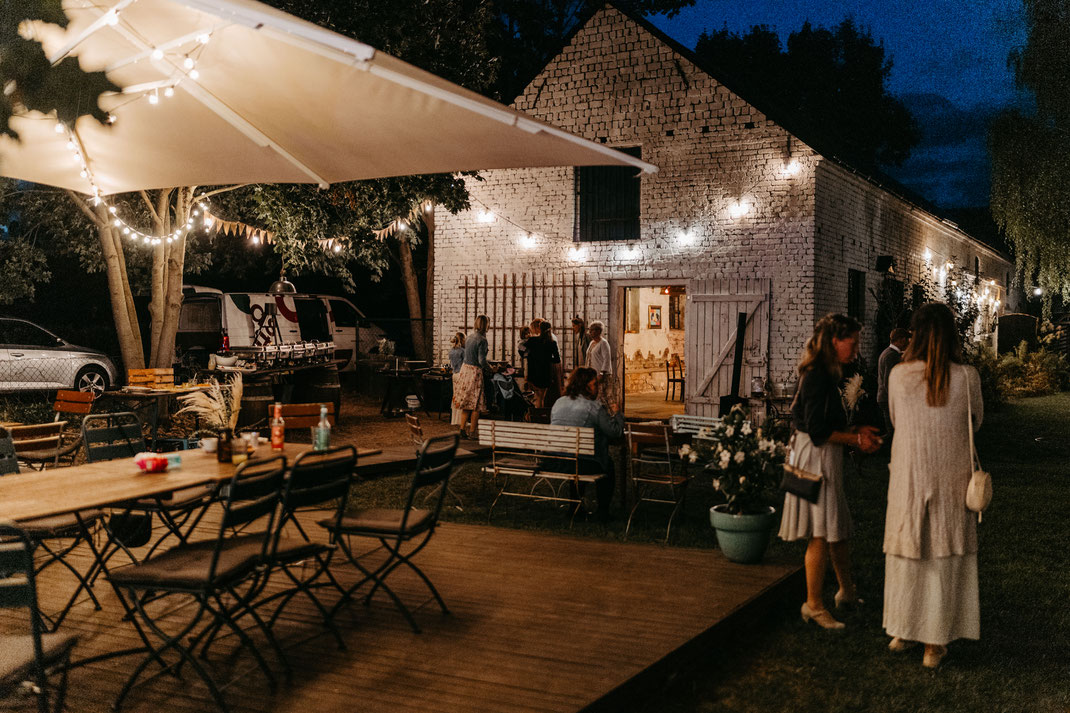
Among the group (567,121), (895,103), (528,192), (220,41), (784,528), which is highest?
(895,103)

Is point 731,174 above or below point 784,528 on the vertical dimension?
above

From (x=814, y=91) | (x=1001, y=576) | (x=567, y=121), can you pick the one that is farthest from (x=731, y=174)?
(x=814, y=91)

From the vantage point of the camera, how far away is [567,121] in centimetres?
1512

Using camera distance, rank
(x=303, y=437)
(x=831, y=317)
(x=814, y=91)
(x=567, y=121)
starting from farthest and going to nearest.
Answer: (x=814, y=91) → (x=567, y=121) → (x=303, y=437) → (x=831, y=317)

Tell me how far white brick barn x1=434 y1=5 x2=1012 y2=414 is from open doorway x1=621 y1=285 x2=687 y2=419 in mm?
4029

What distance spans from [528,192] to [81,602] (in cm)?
1115

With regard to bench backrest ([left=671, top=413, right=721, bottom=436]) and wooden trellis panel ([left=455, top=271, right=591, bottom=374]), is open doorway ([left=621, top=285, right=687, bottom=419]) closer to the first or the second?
wooden trellis panel ([left=455, top=271, right=591, bottom=374])

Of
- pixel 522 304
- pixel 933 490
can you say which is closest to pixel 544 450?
pixel 933 490

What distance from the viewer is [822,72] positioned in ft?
96.2

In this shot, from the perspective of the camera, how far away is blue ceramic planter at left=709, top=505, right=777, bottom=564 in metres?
5.90

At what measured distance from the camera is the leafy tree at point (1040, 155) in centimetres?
1273

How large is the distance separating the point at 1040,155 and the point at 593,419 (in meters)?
10.4

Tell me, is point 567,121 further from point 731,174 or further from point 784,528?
point 784,528

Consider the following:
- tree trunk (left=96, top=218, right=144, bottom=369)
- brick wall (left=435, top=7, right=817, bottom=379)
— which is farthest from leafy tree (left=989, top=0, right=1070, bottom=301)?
tree trunk (left=96, top=218, right=144, bottom=369)
